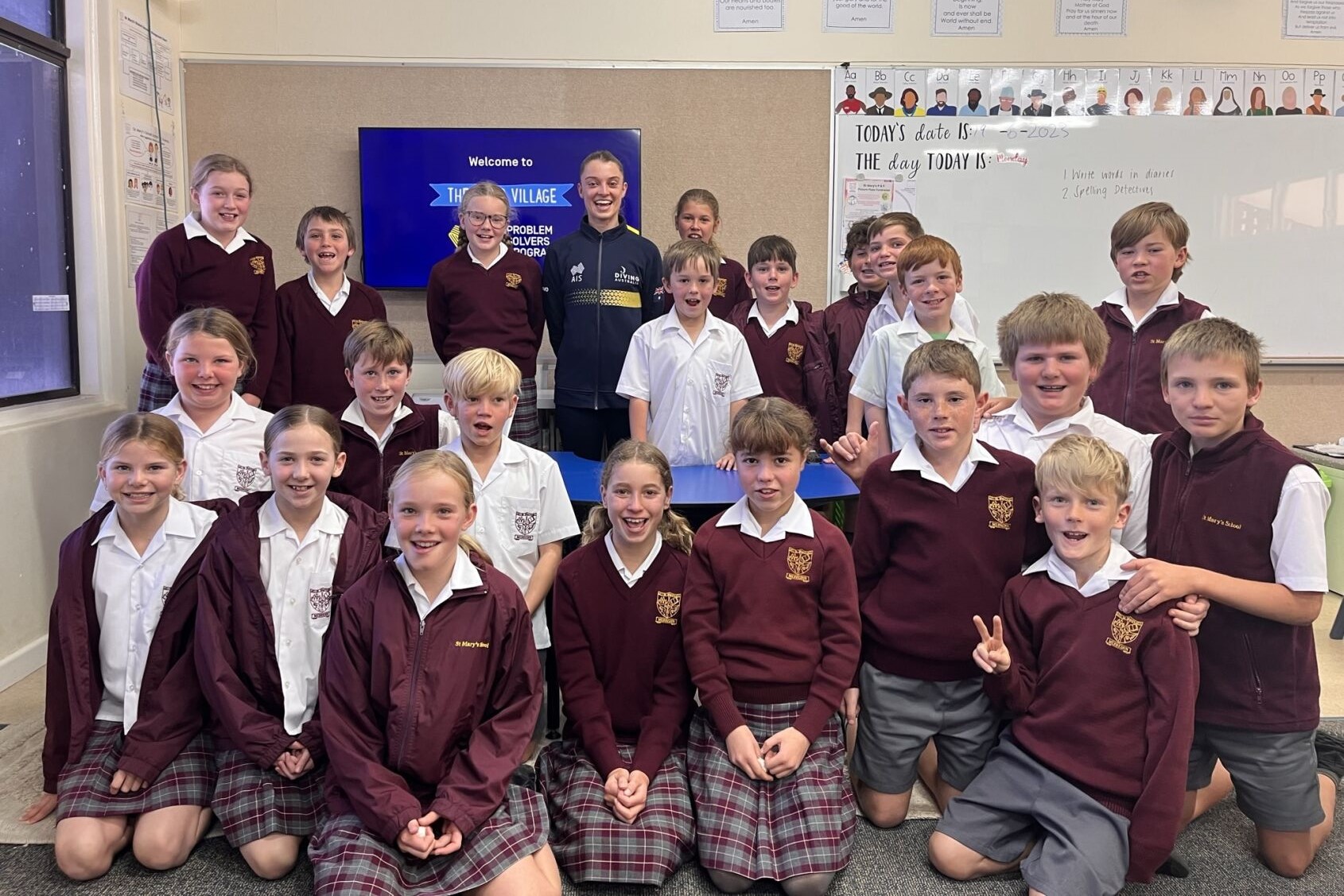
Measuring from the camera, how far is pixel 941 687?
2137 millimetres

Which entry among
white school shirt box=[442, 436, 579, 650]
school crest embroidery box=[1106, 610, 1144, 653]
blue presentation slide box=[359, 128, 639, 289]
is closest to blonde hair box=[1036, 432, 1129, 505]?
school crest embroidery box=[1106, 610, 1144, 653]

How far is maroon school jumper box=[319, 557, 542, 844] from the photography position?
178 cm

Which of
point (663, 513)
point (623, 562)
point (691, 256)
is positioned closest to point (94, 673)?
point (623, 562)

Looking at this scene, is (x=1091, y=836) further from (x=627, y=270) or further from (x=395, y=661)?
(x=627, y=270)

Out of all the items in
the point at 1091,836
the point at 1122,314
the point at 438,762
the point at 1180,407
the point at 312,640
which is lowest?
the point at 1091,836

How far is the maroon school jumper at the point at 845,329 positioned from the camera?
3.39 metres

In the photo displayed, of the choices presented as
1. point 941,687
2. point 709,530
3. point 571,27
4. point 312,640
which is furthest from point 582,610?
point 571,27

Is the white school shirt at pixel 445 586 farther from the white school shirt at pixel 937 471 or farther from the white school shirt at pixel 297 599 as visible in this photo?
the white school shirt at pixel 937 471

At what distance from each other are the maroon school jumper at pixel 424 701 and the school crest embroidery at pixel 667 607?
13.2 inches

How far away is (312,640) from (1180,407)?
1.92 meters

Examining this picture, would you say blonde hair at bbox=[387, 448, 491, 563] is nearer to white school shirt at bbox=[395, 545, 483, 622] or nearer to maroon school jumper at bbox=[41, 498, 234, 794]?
white school shirt at bbox=[395, 545, 483, 622]

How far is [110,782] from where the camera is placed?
197cm

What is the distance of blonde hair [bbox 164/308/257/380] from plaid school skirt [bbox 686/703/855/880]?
1552 mm

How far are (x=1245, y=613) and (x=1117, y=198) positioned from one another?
3.08 meters
